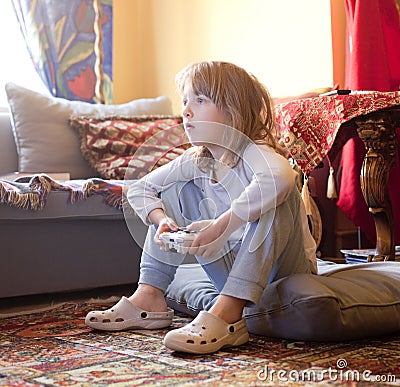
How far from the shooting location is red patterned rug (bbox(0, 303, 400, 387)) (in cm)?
112

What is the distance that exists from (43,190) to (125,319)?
22.7 inches

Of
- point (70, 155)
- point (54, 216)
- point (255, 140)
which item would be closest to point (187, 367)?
point (255, 140)

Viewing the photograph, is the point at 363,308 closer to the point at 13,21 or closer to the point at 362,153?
the point at 362,153

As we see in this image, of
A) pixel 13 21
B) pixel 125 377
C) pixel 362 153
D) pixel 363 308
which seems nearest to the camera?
pixel 125 377

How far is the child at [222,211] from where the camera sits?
1369 millimetres

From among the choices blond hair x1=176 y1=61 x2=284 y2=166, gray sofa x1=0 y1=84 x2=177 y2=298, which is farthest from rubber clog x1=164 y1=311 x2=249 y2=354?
gray sofa x1=0 y1=84 x2=177 y2=298

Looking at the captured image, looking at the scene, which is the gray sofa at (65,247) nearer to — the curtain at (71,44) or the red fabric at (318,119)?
A: the red fabric at (318,119)

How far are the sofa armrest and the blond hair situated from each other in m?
1.41

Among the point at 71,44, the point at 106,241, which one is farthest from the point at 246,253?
the point at 71,44

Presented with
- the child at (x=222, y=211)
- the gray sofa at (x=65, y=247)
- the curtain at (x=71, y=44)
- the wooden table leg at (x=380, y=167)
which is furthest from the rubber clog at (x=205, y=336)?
the curtain at (x=71, y=44)

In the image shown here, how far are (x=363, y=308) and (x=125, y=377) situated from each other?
528mm

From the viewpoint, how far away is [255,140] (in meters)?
1.51

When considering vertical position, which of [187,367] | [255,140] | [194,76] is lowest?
[187,367]

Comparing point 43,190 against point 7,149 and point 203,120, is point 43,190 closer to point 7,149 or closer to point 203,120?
point 203,120
